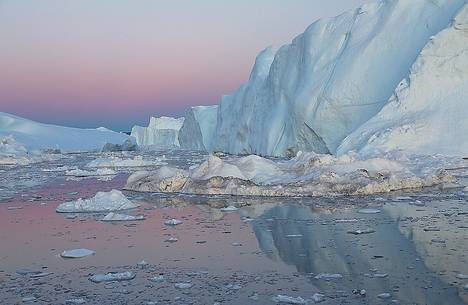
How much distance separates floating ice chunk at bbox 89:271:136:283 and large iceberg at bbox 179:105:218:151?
110 ft

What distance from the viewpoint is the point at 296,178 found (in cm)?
1076

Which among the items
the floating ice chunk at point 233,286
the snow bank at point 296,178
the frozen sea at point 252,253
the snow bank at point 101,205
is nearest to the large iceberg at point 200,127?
the snow bank at point 296,178

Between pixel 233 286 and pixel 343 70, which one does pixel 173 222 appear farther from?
pixel 343 70

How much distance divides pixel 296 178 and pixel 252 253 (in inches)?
213

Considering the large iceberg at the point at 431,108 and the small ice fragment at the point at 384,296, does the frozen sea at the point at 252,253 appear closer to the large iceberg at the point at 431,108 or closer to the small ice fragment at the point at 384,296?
the small ice fragment at the point at 384,296

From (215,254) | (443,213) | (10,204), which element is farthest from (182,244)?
(10,204)

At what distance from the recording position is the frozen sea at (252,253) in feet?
13.6

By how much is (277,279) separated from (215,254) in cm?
110

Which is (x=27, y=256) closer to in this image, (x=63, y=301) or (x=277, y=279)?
(x=63, y=301)

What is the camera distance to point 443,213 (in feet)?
23.8

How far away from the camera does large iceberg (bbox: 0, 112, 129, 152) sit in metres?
59.0

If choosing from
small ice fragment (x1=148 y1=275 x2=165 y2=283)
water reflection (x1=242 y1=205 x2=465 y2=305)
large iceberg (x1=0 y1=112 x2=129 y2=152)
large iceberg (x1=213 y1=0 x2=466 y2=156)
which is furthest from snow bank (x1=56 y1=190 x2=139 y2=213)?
large iceberg (x1=0 y1=112 x2=129 y2=152)

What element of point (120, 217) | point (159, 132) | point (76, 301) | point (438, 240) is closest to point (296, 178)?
point (120, 217)

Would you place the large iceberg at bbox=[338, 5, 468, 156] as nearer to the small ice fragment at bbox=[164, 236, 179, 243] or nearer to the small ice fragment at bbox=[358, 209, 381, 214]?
the small ice fragment at bbox=[358, 209, 381, 214]
